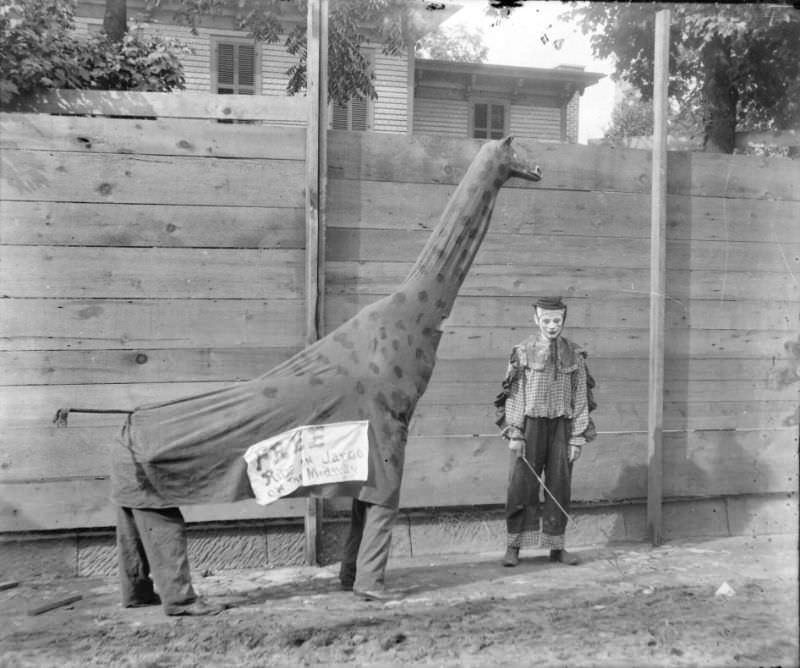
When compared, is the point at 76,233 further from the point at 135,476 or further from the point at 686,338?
the point at 686,338

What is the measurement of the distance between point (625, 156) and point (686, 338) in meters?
1.35

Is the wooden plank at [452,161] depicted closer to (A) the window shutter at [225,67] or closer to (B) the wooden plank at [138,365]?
(B) the wooden plank at [138,365]

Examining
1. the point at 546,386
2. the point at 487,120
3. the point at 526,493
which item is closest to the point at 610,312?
the point at 546,386

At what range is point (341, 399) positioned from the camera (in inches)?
177

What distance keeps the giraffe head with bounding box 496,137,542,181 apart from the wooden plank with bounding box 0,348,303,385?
1.68 metres

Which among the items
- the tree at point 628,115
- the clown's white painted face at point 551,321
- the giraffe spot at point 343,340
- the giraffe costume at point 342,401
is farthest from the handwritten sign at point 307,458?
the tree at point 628,115

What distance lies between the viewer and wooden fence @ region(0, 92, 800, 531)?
5.05 meters

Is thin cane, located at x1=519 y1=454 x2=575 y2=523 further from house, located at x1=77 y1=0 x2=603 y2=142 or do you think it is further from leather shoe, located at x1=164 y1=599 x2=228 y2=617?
house, located at x1=77 y1=0 x2=603 y2=142

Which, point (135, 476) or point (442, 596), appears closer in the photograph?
point (135, 476)

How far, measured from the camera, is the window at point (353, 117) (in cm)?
1316

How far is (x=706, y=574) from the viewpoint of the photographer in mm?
5258

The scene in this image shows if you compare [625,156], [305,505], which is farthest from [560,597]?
[625,156]

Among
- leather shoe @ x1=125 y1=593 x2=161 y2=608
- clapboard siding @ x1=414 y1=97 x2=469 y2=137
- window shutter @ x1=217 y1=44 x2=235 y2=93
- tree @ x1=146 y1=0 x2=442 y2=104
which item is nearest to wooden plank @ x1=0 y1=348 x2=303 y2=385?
leather shoe @ x1=125 y1=593 x2=161 y2=608

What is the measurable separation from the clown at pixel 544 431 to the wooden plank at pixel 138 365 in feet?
4.78
